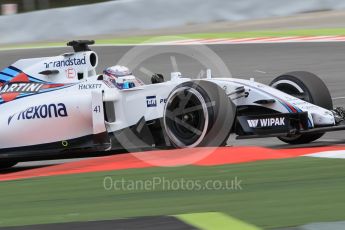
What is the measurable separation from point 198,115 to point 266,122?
699 mm

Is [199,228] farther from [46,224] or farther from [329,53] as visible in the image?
[329,53]

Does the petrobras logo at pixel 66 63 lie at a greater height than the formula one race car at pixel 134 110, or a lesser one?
greater

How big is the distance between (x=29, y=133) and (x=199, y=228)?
4564 millimetres

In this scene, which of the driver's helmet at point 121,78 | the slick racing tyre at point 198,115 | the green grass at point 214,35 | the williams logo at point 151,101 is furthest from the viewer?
the green grass at point 214,35

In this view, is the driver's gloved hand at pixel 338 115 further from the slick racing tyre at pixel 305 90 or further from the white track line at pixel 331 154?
the white track line at pixel 331 154

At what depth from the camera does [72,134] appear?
26.6 feet

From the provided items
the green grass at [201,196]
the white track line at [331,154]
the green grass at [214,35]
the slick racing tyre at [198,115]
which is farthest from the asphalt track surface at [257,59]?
the green grass at [201,196]

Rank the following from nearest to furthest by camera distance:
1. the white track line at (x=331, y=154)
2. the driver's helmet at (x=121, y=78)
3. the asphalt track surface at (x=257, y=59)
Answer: the white track line at (x=331, y=154) → the driver's helmet at (x=121, y=78) → the asphalt track surface at (x=257, y=59)

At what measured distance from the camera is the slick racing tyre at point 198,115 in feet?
23.7

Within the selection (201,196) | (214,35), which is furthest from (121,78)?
(214,35)

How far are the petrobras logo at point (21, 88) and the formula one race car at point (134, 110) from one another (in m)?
0.01

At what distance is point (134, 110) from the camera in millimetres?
7934

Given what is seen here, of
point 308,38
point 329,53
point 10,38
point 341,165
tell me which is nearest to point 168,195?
point 341,165

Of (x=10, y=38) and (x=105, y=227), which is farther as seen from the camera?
(x=10, y=38)
